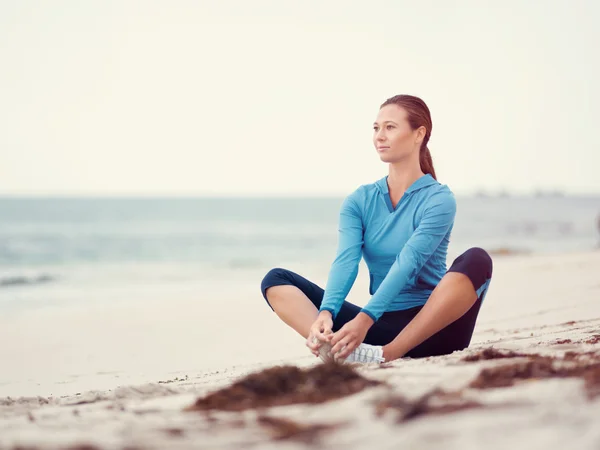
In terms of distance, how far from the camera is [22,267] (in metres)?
15.3

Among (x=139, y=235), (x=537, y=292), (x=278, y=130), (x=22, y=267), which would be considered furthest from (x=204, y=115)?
(x=537, y=292)

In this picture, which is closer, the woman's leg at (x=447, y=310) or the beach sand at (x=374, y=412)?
the beach sand at (x=374, y=412)

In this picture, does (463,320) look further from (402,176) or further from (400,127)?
(400,127)

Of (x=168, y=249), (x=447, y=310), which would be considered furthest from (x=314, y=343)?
(x=168, y=249)

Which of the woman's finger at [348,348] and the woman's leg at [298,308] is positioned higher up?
the woman's leg at [298,308]

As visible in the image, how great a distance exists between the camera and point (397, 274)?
271 centimetres

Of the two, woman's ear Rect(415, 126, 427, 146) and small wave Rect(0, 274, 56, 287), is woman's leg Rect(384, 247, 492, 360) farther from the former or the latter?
small wave Rect(0, 274, 56, 287)

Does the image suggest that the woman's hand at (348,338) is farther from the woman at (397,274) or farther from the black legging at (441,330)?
the black legging at (441,330)

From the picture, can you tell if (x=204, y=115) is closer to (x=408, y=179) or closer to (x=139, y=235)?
(x=139, y=235)

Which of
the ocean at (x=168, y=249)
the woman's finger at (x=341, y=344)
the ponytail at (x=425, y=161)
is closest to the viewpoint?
the woman's finger at (x=341, y=344)

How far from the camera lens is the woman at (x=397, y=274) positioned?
2680mm

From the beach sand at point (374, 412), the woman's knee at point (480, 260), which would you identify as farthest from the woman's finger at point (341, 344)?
the woman's knee at point (480, 260)

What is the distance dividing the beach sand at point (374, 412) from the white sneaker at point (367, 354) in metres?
0.15

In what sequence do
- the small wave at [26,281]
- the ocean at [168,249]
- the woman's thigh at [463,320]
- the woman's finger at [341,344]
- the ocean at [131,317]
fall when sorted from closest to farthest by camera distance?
the woman's finger at [341,344], the woman's thigh at [463,320], the ocean at [131,317], the small wave at [26,281], the ocean at [168,249]
